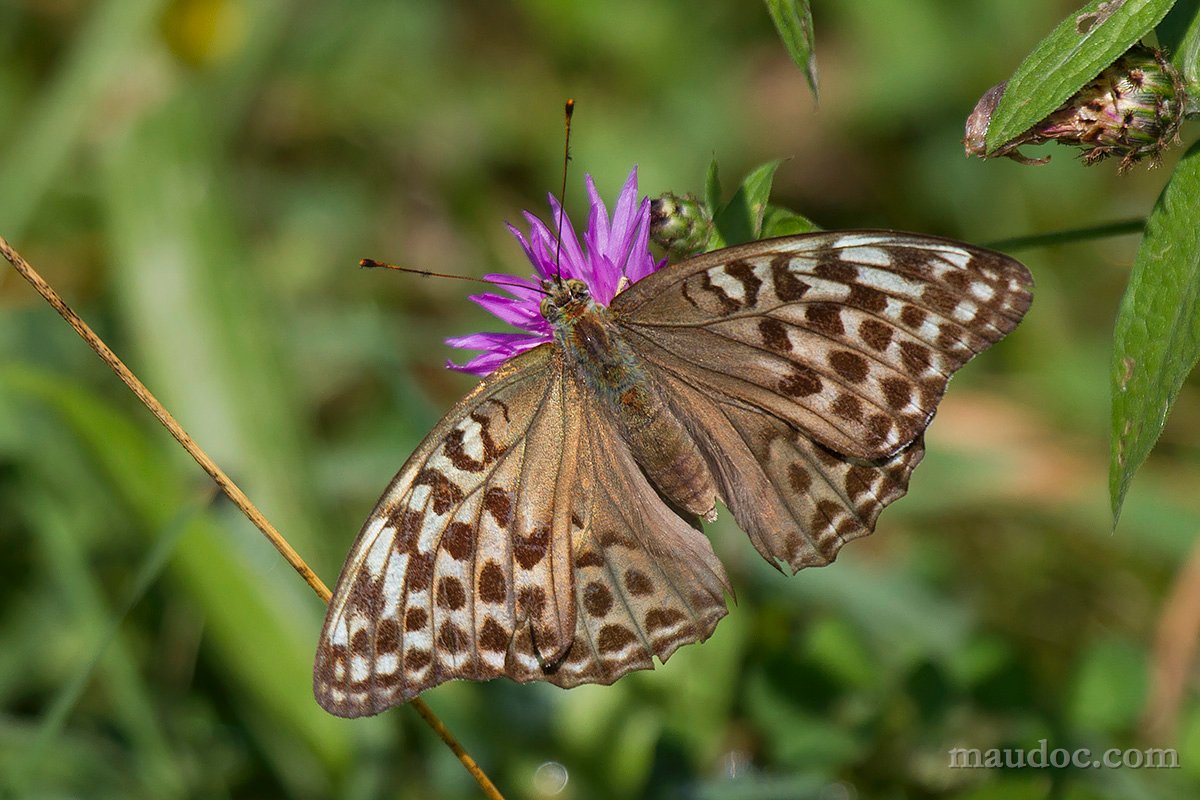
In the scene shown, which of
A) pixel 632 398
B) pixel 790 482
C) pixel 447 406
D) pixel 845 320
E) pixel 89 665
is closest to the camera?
pixel 845 320

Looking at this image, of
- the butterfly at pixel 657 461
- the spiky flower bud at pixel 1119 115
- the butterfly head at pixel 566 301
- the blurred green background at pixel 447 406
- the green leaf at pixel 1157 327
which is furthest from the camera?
the blurred green background at pixel 447 406

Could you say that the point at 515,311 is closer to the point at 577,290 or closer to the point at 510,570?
the point at 577,290

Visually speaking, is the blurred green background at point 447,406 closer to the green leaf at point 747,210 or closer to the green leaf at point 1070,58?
the green leaf at point 747,210

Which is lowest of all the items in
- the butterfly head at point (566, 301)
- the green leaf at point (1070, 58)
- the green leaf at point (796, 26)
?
the green leaf at point (1070, 58)

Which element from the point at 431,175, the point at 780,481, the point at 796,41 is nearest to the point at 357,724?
the point at 780,481

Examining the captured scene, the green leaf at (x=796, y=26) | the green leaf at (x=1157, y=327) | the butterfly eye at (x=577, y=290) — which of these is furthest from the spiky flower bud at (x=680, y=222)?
the green leaf at (x=1157, y=327)

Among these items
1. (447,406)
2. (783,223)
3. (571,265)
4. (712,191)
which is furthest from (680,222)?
(447,406)

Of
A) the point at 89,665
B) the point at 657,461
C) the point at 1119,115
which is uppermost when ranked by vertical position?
the point at 89,665
